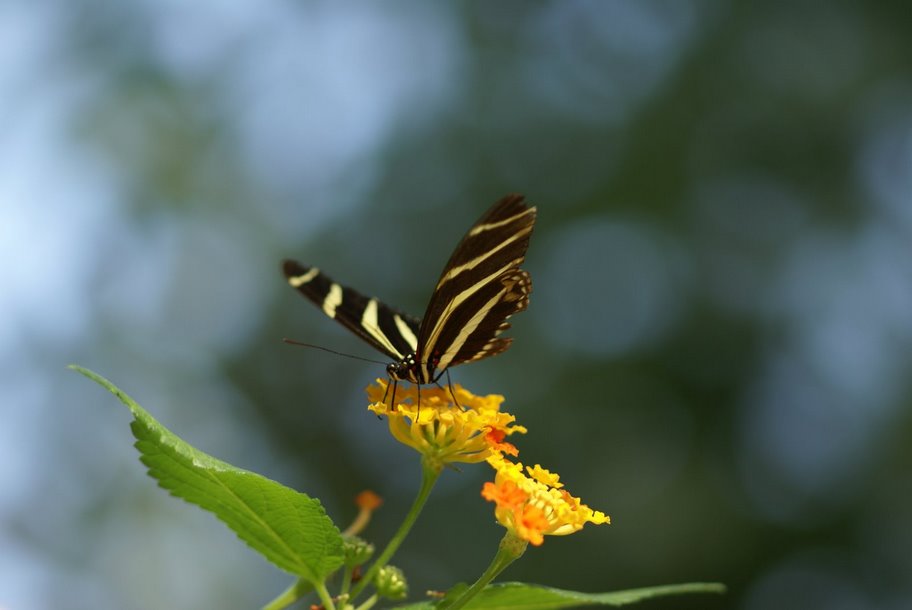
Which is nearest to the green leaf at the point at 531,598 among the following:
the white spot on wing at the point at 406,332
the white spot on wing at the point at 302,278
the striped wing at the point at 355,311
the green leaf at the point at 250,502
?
the green leaf at the point at 250,502

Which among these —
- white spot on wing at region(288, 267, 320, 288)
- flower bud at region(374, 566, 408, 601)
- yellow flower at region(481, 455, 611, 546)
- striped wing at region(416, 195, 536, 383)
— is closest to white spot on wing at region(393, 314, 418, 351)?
striped wing at region(416, 195, 536, 383)

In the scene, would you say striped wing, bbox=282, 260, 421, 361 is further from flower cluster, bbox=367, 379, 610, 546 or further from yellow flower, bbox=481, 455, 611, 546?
yellow flower, bbox=481, 455, 611, 546

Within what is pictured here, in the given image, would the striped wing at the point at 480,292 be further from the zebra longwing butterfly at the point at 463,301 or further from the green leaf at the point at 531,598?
the green leaf at the point at 531,598

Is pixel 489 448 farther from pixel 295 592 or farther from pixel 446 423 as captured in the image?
pixel 295 592

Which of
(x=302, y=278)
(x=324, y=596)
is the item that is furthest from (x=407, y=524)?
(x=302, y=278)

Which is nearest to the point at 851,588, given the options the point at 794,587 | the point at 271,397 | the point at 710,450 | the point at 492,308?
the point at 794,587
